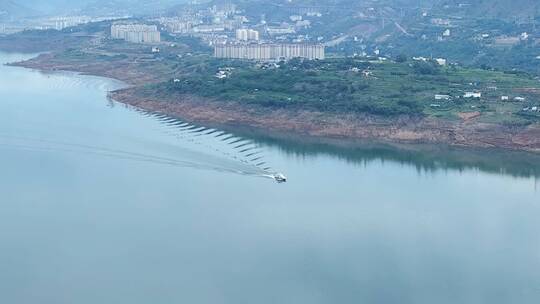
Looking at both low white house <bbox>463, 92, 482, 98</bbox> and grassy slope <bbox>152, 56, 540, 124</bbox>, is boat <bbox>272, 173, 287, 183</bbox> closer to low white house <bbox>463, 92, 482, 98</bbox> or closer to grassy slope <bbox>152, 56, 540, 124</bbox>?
grassy slope <bbox>152, 56, 540, 124</bbox>

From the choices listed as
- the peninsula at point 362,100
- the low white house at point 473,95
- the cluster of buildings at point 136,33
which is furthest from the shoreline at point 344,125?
the cluster of buildings at point 136,33

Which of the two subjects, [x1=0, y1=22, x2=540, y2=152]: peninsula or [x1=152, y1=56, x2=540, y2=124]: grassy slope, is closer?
[x1=0, y1=22, x2=540, y2=152]: peninsula

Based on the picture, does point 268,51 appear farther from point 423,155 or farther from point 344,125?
point 423,155

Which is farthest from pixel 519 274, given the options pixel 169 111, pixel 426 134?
pixel 169 111

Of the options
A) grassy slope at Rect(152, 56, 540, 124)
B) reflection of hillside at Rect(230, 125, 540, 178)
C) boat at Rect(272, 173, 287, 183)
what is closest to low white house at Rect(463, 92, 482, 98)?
grassy slope at Rect(152, 56, 540, 124)

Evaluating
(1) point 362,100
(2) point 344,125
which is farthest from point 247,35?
(2) point 344,125
